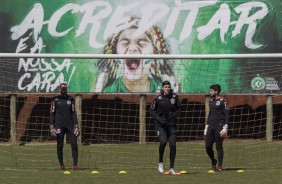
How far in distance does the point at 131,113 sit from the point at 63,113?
948cm

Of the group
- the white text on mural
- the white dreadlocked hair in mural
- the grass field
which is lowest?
the grass field

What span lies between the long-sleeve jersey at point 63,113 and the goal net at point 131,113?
1.55 meters

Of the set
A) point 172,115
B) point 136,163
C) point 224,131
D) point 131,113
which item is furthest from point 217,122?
point 131,113

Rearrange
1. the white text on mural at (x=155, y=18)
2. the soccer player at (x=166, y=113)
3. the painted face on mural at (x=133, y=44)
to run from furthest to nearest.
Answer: the white text on mural at (x=155, y=18), the painted face on mural at (x=133, y=44), the soccer player at (x=166, y=113)

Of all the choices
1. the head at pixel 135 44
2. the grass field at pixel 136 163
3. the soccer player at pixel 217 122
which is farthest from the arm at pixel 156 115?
the head at pixel 135 44

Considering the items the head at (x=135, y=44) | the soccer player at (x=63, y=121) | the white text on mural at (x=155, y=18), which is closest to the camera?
the soccer player at (x=63, y=121)

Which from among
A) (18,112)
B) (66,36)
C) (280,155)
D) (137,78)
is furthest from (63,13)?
(280,155)

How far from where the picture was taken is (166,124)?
1931cm

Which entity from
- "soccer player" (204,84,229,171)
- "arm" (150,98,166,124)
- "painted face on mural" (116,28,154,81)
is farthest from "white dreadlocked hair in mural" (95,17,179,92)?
"arm" (150,98,166,124)

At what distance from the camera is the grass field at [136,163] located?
58.5 ft

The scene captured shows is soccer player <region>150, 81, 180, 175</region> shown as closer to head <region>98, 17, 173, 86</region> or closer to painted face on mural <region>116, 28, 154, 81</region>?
head <region>98, 17, 173, 86</region>

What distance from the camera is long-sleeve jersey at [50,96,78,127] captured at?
2019 centimetres

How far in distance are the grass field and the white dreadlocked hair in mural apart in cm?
513

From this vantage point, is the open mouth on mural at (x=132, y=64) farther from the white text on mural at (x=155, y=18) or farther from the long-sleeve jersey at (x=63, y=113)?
the long-sleeve jersey at (x=63, y=113)
